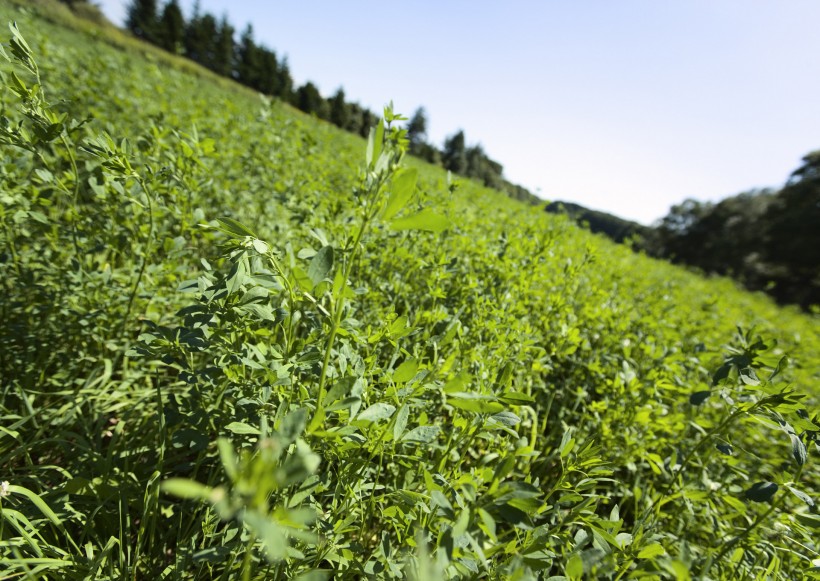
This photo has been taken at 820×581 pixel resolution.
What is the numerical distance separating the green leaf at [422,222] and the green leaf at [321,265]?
172mm

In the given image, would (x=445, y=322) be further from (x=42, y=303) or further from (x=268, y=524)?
(x=42, y=303)

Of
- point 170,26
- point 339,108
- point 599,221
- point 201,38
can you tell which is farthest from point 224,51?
point 599,221

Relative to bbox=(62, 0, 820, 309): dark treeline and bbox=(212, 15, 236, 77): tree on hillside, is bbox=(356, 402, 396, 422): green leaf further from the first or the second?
bbox=(212, 15, 236, 77): tree on hillside

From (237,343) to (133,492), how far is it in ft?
2.46

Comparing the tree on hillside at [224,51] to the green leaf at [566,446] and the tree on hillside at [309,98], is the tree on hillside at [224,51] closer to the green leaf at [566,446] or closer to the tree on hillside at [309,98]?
the tree on hillside at [309,98]

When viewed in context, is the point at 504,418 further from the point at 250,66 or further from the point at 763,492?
the point at 250,66

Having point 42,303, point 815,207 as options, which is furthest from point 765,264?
point 42,303

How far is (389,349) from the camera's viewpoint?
212cm

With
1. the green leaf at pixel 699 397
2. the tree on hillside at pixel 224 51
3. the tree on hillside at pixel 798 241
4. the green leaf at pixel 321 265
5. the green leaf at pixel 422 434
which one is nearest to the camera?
the green leaf at pixel 321 265

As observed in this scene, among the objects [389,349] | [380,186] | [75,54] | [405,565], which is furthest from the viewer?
[75,54]

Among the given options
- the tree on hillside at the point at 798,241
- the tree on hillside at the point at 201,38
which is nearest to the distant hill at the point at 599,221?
the tree on hillside at the point at 798,241

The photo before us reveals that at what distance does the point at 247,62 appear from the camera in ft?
153

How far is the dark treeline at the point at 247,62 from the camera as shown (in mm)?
42156

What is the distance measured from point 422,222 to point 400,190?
7 cm
